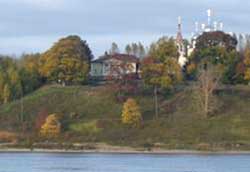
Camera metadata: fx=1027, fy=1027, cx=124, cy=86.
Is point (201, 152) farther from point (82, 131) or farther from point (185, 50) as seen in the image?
point (185, 50)

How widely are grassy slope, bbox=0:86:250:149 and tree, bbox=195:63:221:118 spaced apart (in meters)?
1.07

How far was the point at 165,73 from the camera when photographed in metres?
117

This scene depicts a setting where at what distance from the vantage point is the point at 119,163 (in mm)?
76625

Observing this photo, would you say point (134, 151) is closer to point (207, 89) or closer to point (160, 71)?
point (207, 89)

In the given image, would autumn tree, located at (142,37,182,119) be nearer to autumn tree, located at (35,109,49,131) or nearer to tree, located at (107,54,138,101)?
tree, located at (107,54,138,101)

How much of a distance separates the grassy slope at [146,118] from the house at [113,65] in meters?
3.93

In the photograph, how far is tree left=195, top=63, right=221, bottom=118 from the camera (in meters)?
109

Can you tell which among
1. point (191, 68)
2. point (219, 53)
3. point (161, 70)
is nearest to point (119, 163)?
point (161, 70)

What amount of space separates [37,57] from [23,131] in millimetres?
26970

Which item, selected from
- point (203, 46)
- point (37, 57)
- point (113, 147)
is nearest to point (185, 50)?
point (203, 46)

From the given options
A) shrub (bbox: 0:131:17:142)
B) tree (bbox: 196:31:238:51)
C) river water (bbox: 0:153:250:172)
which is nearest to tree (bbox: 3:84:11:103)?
shrub (bbox: 0:131:17:142)

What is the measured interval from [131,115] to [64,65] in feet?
60.4

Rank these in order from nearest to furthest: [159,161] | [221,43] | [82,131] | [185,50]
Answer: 1. [159,161]
2. [82,131]
3. [221,43]
4. [185,50]

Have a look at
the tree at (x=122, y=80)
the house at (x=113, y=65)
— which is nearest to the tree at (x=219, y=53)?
the house at (x=113, y=65)
